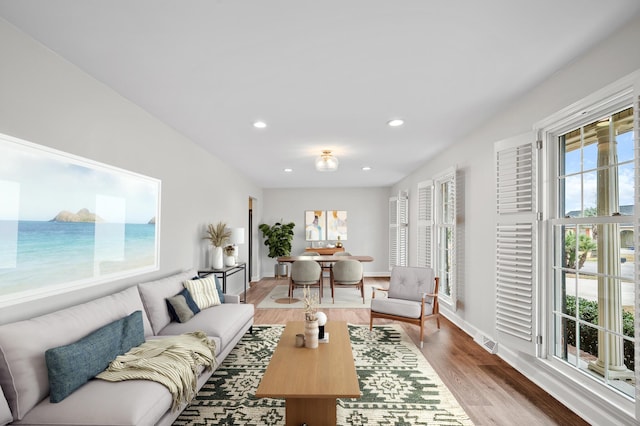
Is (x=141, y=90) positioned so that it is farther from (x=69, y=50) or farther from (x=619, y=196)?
(x=619, y=196)

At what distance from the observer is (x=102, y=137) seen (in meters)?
2.77

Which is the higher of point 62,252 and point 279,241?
point 62,252

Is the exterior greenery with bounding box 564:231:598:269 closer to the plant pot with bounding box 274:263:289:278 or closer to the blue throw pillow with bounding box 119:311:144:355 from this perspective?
the blue throw pillow with bounding box 119:311:144:355

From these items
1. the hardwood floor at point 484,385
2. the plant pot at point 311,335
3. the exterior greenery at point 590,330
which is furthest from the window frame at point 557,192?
the plant pot at point 311,335

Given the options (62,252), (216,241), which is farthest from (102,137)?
(216,241)

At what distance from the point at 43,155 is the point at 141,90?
1037 mm

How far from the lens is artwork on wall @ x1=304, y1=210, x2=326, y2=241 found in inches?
373

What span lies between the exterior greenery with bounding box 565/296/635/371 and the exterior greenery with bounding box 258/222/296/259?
6.92 meters

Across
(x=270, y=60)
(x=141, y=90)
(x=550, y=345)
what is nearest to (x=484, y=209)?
(x=550, y=345)

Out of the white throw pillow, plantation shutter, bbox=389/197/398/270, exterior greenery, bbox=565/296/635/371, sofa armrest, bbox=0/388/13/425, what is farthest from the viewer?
plantation shutter, bbox=389/197/398/270

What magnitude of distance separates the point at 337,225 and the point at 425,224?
150 inches

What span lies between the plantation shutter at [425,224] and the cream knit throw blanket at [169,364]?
4345mm

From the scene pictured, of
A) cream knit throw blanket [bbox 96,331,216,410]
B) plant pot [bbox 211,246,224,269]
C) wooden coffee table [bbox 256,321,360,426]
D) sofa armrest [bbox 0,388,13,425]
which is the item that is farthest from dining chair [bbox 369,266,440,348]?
sofa armrest [bbox 0,388,13,425]

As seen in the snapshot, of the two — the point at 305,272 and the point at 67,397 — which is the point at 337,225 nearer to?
the point at 305,272
